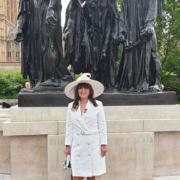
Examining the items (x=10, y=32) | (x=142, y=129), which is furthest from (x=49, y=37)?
(x=10, y=32)

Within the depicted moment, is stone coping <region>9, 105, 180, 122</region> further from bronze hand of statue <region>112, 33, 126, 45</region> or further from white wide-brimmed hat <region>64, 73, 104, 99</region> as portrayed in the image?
bronze hand of statue <region>112, 33, 126, 45</region>

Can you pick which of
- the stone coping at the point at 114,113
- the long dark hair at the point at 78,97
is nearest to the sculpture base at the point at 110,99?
the stone coping at the point at 114,113

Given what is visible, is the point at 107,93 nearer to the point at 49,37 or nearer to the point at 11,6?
the point at 49,37

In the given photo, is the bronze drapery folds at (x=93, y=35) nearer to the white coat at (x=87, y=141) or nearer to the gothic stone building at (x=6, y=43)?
the white coat at (x=87, y=141)

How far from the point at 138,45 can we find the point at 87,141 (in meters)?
2.83

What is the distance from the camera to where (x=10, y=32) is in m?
60.5

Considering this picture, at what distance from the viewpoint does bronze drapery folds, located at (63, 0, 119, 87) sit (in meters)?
6.05

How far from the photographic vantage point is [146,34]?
5.66 metres

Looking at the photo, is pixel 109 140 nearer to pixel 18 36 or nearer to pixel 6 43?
pixel 18 36

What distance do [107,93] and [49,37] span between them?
4.98ft

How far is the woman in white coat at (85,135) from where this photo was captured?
3820 mm

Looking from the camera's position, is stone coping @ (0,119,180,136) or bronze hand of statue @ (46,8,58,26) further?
bronze hand of statue @ (46,8,58,26)

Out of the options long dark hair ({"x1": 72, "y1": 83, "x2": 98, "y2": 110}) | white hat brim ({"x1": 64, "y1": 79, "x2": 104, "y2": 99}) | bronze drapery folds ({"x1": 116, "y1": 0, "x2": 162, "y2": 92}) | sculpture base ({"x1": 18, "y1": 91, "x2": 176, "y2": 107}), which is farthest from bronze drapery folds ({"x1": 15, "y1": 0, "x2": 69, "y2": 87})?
long dark hair ({"x1": 72, "y1": 83, "x2": 98, "y2": 110})

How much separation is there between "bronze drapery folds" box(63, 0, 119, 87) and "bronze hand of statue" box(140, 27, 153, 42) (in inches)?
21.1
